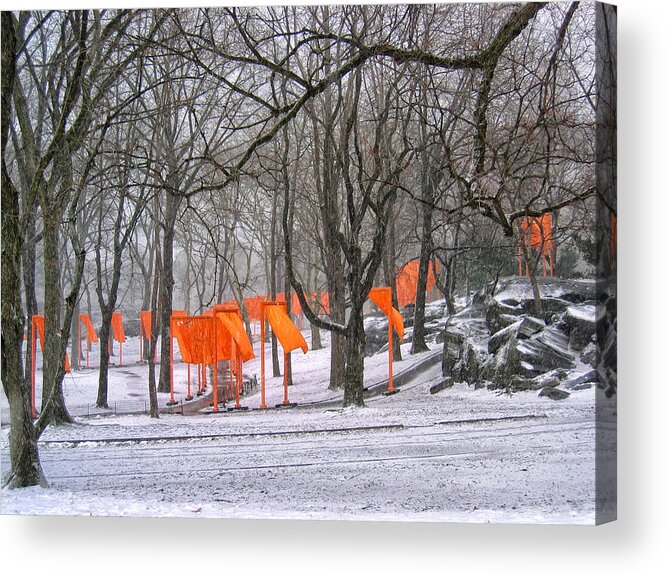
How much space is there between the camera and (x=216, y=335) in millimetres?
6723

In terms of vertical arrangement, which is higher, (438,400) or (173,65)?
(173,65)

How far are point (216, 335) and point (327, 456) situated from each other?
46.4 inches

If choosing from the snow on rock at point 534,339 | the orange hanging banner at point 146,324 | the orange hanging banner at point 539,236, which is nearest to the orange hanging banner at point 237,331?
the orange hanging banner at point 146,324

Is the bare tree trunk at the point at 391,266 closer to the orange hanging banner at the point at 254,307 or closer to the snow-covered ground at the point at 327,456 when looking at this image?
the snow-covered ground at the point at 327,456

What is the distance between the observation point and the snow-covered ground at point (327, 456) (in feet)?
19.9

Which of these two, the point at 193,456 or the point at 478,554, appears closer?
the point at 478,554

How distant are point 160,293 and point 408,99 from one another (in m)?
2.20

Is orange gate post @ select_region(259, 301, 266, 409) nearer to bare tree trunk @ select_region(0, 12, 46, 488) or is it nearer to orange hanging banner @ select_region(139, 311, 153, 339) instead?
orange hanging banner @ select_region(139, 311, 153, 339)

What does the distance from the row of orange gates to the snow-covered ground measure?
8 cm

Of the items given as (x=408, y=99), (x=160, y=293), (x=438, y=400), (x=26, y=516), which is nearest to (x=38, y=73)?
(x=160, y=293)

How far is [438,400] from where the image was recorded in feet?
21.0

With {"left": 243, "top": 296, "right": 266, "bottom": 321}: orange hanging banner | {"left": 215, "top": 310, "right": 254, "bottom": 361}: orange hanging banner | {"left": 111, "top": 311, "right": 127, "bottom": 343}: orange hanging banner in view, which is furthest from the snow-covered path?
{"left": 243, "top": 296, "right": 266, "bottom": 321}: orange hanging banner

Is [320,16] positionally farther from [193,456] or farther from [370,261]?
[193,456]

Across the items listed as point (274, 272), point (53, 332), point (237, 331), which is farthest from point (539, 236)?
point (53, 332)
